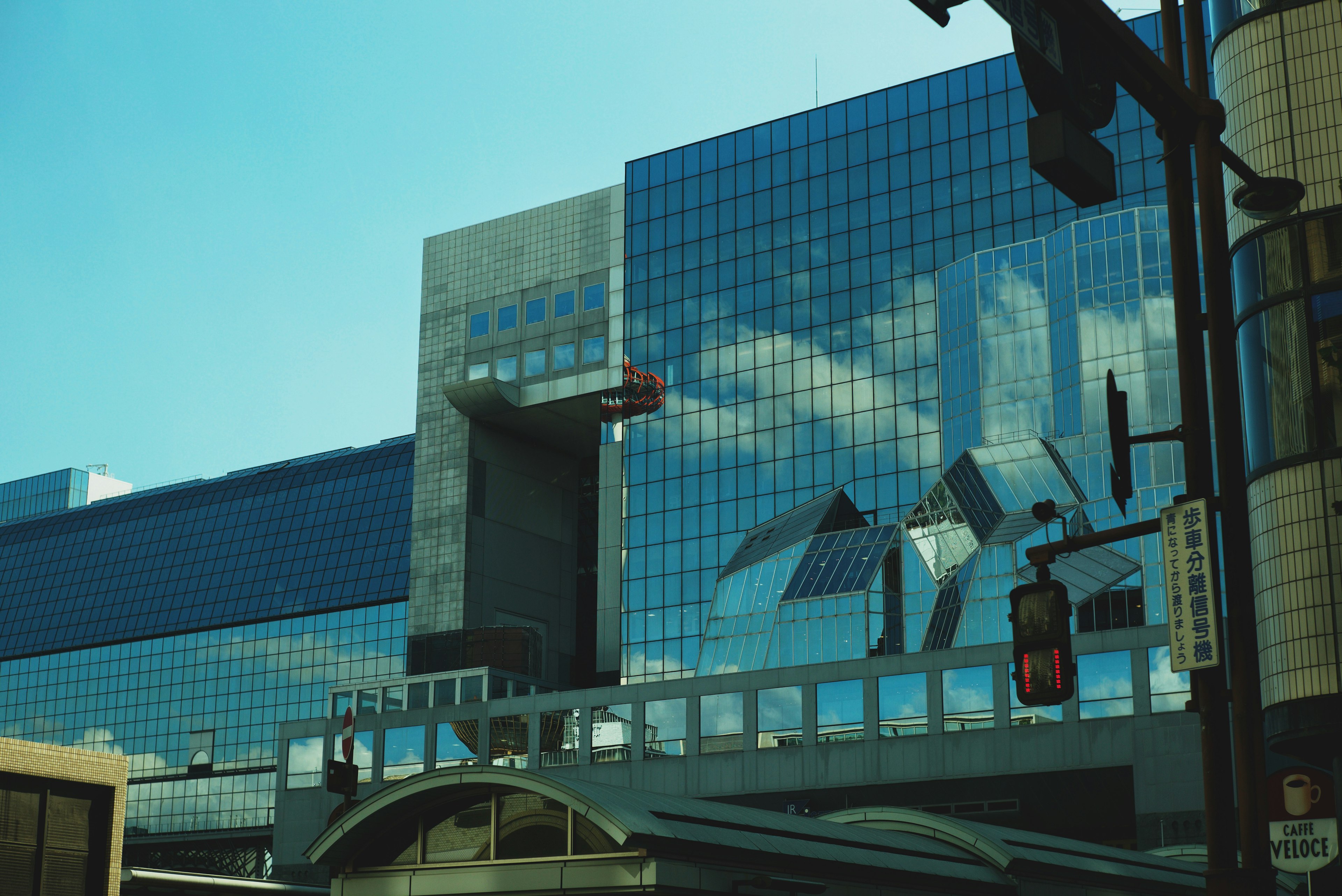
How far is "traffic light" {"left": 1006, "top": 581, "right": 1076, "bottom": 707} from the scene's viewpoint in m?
12.7

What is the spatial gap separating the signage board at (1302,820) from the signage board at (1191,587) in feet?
10.6

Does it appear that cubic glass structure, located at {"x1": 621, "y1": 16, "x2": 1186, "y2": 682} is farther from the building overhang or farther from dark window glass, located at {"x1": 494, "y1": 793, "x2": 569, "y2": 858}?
dark window glass, located at {"x1": 494, "y1": 793, "x2": 569, "y2": 858}

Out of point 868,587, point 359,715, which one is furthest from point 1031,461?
point 359,715

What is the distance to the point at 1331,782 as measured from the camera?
14.8m

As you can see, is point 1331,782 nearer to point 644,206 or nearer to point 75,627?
point 644,206

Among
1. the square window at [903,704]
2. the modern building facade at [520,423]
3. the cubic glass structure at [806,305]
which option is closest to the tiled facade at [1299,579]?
the square window at [903,704]

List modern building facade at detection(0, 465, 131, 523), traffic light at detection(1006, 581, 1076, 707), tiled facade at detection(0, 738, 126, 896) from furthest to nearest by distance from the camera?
modern building facade at detection(0, 465, 131, 523) < tiled facade at detection(0, 738, 126, 896) < traffic light at detection(1006, 581, 1076, 707)

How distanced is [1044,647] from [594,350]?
77555mm

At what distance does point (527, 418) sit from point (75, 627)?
5736 cm

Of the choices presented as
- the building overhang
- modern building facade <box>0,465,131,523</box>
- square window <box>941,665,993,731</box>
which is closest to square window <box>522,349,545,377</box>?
the building overhang

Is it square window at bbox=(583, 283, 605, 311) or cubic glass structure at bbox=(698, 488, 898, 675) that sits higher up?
square window at bbox=(583, 283, 605, 311)

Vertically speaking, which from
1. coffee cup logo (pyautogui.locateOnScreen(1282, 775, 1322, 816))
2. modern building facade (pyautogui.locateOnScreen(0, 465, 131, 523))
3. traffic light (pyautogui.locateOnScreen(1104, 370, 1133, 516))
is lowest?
coffee cup logo (pyautogui.locateOnScreen(1282, 775, 1322, 816))

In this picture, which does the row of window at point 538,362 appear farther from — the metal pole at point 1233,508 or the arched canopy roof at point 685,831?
the metal pole at point 1233,508

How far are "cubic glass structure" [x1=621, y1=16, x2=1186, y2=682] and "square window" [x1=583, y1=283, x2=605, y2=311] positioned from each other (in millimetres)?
2271
